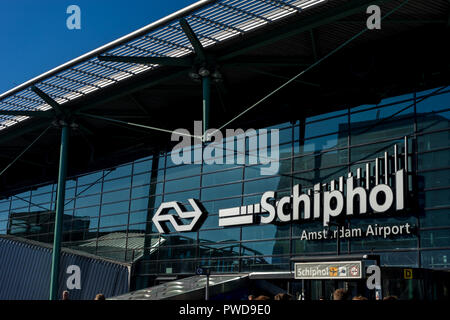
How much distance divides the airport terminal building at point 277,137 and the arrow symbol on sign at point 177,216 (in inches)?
2.9

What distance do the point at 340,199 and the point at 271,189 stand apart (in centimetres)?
396

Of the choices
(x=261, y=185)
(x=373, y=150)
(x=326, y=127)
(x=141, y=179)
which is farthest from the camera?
(x=141, y=179)

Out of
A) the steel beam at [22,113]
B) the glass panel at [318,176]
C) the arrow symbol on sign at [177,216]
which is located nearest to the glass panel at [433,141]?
the glass panel at [318,176]

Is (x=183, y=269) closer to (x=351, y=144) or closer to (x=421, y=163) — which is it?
(x=351, y=144)

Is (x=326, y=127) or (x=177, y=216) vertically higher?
(x=326, y=127)

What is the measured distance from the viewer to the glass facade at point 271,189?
19.5 metres

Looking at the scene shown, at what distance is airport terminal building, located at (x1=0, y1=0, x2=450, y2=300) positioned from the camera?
64.1 feet

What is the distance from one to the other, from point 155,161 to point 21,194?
1500 cm

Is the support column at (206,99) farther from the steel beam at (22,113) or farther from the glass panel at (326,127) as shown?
the steel beam at (22,113)

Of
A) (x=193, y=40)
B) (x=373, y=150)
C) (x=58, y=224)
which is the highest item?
(x=193, y=40)

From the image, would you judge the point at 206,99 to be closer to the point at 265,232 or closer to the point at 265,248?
the point at 265,232

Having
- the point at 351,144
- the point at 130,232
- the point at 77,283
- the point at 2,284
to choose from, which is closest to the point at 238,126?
the point at 351,144

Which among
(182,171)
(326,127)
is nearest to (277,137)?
(326,127)

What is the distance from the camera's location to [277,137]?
2523cm
